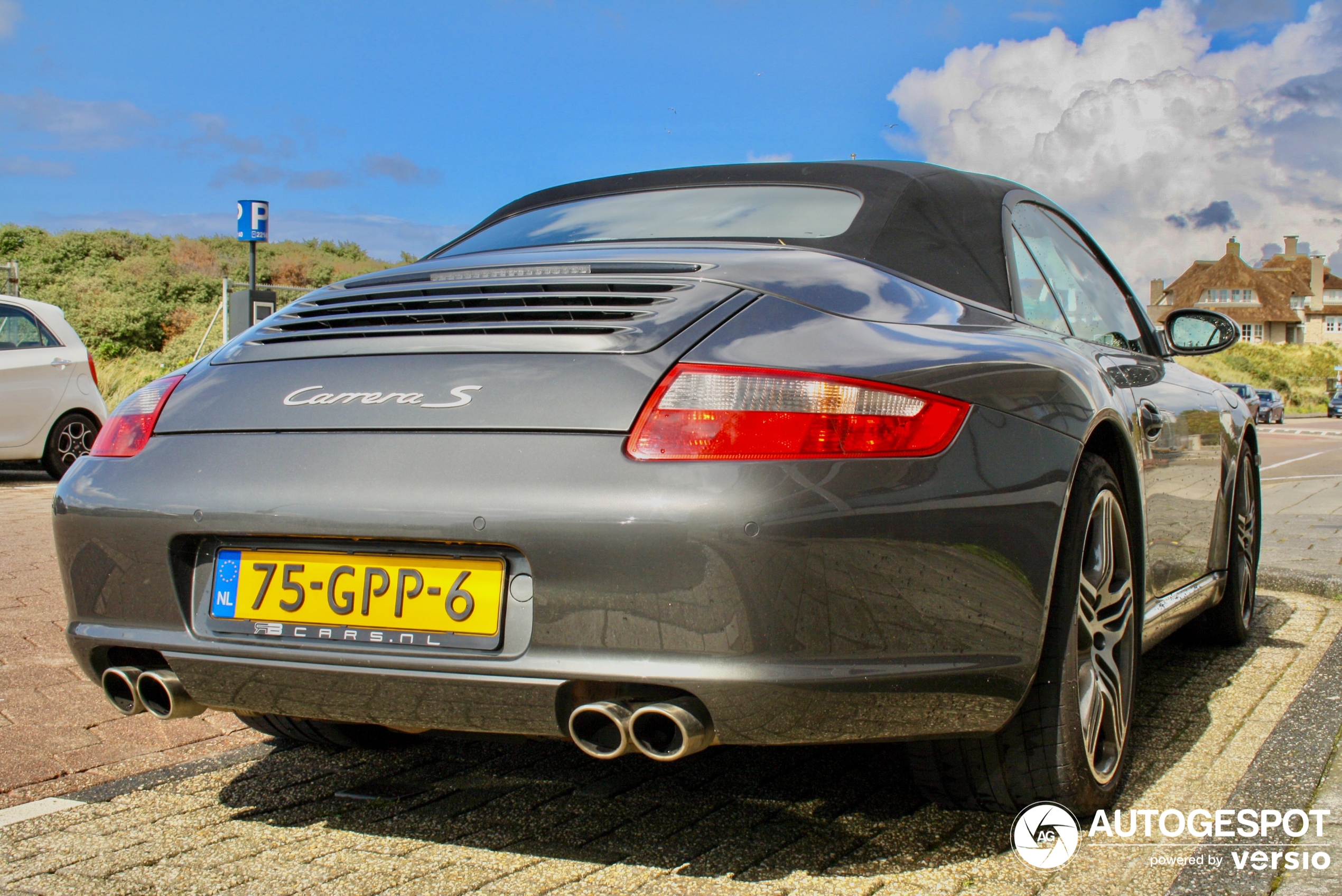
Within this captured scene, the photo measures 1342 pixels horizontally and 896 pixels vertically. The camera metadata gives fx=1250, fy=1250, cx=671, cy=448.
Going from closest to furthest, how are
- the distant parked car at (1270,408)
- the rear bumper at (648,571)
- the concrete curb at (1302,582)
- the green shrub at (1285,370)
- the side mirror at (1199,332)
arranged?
the rear bumper at (648,571), the side mirror at (1199,332), the concrete curb at (1302,582), the distant parked car at (1270,408), the green shrub at (1285,370)

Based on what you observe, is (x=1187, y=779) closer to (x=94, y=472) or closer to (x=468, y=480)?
(x=468, y=480)

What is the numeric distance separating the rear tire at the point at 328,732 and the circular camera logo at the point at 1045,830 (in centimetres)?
146

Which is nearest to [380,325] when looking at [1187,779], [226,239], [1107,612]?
[1107,612]

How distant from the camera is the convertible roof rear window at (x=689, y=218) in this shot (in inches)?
116

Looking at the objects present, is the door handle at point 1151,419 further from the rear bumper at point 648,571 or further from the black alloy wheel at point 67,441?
the black alloy wheel at point 67,441

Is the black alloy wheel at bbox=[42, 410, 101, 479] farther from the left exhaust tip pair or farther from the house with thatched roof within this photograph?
the house with thatched roof

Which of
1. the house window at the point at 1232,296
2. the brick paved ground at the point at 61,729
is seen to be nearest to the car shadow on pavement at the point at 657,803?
the brick paved ground at the point at 61,729

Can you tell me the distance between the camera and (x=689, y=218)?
309cm

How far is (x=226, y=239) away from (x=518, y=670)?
51573mm

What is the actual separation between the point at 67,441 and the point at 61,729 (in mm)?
8424

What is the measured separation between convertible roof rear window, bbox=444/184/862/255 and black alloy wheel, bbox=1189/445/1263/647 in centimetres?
207

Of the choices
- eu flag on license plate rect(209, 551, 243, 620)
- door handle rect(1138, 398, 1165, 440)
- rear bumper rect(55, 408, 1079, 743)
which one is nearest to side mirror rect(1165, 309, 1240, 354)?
door handle rect(1138, 398, 1165, 440)

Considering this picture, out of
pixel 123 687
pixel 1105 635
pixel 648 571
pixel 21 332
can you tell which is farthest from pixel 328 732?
pixel 21 332

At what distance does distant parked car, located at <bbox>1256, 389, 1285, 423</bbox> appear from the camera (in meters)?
43.5
